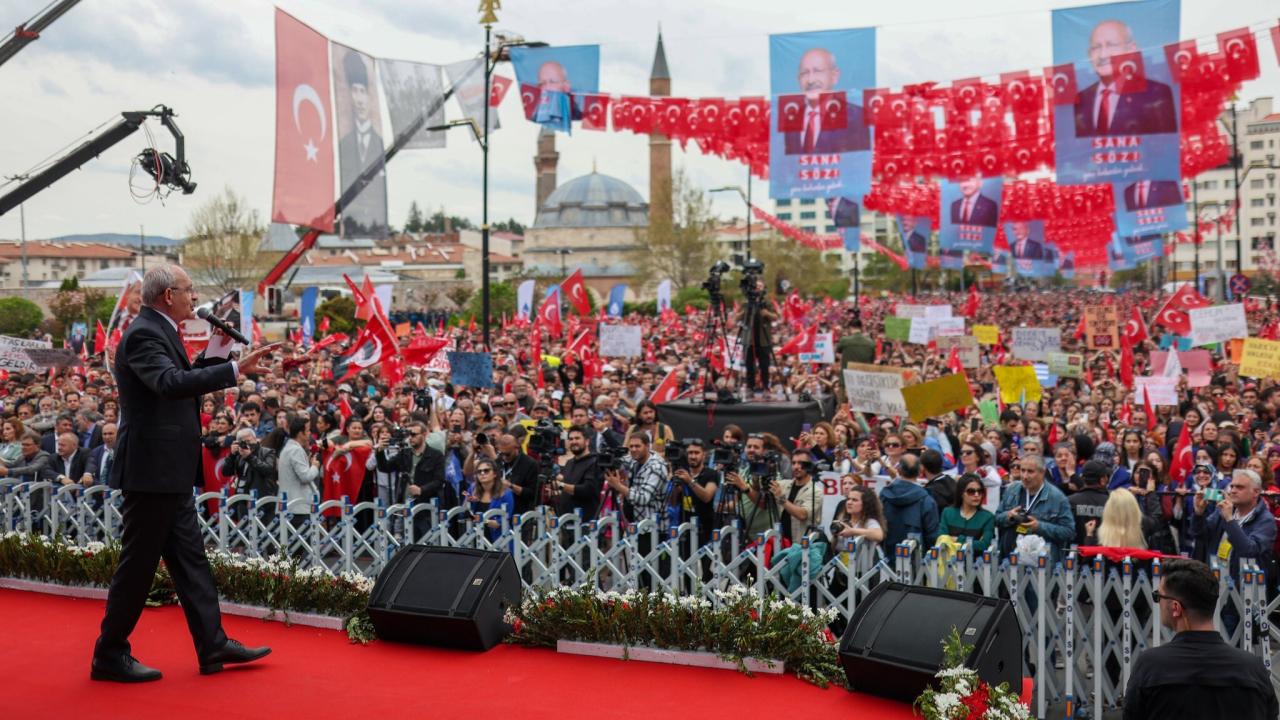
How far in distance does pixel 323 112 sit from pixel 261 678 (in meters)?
11.8

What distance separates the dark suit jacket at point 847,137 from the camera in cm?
1886

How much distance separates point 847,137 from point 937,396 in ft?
25.9

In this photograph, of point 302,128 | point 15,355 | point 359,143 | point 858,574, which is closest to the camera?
point 858,574

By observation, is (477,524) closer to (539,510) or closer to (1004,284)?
(539,510)

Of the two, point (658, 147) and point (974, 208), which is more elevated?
point (658, 147)

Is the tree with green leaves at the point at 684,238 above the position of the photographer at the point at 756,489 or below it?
above

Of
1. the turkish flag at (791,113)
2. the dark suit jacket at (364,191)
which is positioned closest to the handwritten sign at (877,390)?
the turkish flag at (791,113)

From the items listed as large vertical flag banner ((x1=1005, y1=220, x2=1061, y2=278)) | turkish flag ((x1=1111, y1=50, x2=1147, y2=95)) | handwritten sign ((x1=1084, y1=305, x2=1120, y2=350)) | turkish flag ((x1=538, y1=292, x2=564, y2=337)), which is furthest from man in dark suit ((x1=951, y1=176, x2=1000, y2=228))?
turkish flag ((x1=1111, y1=50, x2=1147, y2=95))

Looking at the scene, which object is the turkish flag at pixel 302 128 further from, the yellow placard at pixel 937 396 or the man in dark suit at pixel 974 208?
the man in dark suit at pixel 974 208

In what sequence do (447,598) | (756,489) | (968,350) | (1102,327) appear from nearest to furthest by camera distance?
(447,598) < (756,489) < (968,350) < (1102,327)

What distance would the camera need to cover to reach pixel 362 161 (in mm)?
18016

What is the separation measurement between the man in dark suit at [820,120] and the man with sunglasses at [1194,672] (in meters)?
15.1

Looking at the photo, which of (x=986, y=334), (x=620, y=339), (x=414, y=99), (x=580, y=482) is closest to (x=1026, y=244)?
(x=986, y=334)

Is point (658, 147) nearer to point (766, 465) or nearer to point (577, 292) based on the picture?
point (577, 292)
